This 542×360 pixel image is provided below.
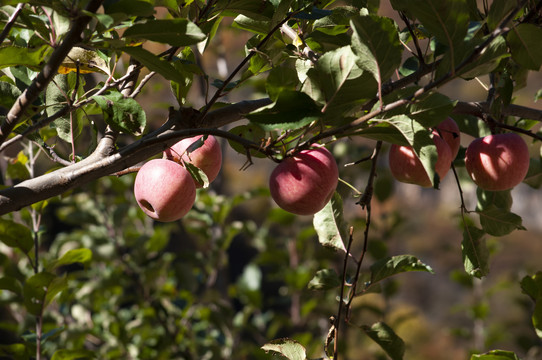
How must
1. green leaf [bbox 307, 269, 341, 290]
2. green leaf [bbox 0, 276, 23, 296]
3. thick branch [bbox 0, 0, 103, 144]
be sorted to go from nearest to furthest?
thick branch [bbox 0, 0, 103, 144], green leaf [bbox 307, 269, 341, 290], green leaf [bbox 0, 276, 23, 296]

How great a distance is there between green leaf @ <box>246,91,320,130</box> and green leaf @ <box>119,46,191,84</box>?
0.28 feet

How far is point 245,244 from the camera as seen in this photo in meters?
4.18

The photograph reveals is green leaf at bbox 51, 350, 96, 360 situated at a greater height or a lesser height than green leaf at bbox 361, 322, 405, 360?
lesser

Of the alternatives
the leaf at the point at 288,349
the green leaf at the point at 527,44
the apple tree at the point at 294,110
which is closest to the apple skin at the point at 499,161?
the apple tree at the point at 294,110

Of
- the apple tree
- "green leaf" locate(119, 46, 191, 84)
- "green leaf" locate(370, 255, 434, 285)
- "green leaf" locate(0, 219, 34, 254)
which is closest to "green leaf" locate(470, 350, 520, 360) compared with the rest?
the apple tree

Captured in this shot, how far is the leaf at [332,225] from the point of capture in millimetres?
727

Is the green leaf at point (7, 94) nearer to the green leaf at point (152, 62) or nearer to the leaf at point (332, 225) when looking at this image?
the green leaf at point (152, 62)

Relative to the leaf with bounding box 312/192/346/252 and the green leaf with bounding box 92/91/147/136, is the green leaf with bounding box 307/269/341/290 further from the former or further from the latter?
the green leaf with bounding box 92/91/147/136

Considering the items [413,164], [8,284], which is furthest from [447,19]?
[8,284]

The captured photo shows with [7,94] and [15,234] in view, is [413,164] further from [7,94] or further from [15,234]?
[15,234]

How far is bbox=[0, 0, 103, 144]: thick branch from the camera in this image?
1.32ft

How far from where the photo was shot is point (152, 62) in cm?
46

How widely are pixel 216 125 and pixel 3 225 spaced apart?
0.43 m

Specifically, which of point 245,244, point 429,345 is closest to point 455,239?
point 429,345
